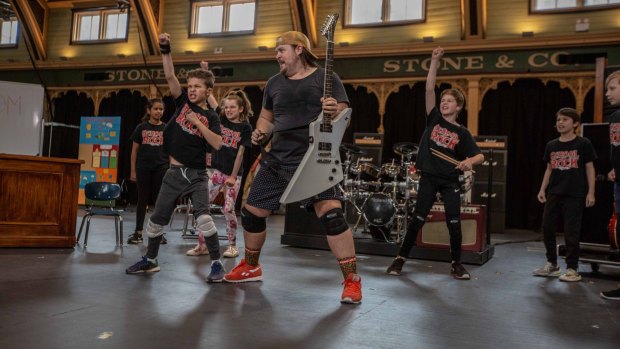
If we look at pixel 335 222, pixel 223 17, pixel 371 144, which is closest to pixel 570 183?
pixel 335 222

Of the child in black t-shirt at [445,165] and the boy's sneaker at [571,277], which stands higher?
the child in black t-shirt at [445,165]

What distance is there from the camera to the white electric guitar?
285 cm

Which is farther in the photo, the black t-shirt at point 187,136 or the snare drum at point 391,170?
the snare drum at point 391,170

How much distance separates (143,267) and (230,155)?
1.50 metres

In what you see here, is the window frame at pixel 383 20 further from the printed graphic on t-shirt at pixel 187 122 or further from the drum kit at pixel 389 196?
the printed graphic on t-shirt at pixel 187 122

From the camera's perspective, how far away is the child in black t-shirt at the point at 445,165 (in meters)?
4.05

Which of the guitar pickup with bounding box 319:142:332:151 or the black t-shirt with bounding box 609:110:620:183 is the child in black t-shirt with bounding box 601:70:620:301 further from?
the guitar pickup with bounding box 319:142:332:151

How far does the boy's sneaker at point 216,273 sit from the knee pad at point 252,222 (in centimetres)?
36

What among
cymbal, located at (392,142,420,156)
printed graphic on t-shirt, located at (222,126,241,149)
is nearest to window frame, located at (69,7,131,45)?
printed graphic on t-shirt, located at (222,126,241,149)

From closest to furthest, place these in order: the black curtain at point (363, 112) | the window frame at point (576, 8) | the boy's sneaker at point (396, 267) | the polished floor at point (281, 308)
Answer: the polished floor at point (281, 308), the boy's sneaker at point (396, 267), the window frame at point (576, 8), the black curtain at point (363, 112)

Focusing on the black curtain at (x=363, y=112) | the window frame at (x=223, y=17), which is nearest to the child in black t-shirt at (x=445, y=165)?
the black curtain at (x=363, y=112)

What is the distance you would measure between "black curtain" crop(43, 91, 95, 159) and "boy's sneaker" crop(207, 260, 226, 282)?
1184cm

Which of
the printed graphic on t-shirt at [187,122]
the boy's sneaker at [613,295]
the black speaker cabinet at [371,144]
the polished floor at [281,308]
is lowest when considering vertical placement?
the polished floor at [281,308]

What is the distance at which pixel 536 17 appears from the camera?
9.90 m
